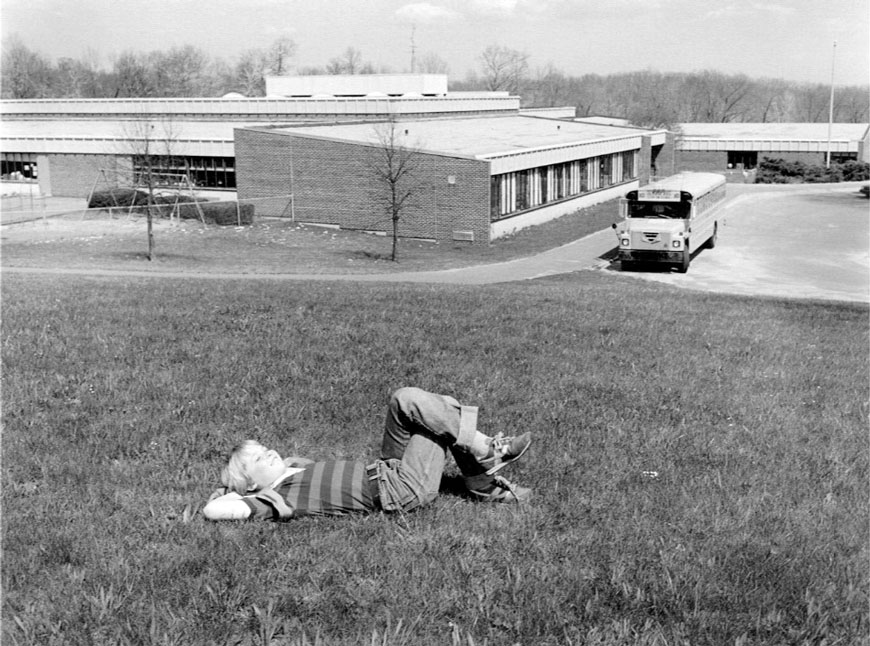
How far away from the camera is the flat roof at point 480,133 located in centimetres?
3962

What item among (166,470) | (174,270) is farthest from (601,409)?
(174,270)

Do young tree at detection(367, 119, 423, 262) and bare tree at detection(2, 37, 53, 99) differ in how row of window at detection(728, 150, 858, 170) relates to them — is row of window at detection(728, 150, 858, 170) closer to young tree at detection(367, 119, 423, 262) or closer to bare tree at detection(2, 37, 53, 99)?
young tree at detection(367, 119, 423, 262)

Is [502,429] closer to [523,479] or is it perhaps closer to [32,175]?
[523,479]

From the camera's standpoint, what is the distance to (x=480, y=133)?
4878cm

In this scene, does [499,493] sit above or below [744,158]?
below

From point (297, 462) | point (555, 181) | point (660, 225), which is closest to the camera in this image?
point (297, 462)

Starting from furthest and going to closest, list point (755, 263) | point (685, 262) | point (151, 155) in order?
1. point (151, 155)
2. point (755, 263)
3. point (685, 262)

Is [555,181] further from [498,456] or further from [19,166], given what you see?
[498,456]

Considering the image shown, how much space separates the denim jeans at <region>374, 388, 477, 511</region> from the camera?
5410 millimetres

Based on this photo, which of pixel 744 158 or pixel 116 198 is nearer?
pixel 116 198

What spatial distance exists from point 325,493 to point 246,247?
29.6 meters

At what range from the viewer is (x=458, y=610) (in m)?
4.30

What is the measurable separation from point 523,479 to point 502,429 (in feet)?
3.42

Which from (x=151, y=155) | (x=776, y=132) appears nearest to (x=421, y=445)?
(x=151, y=155)
